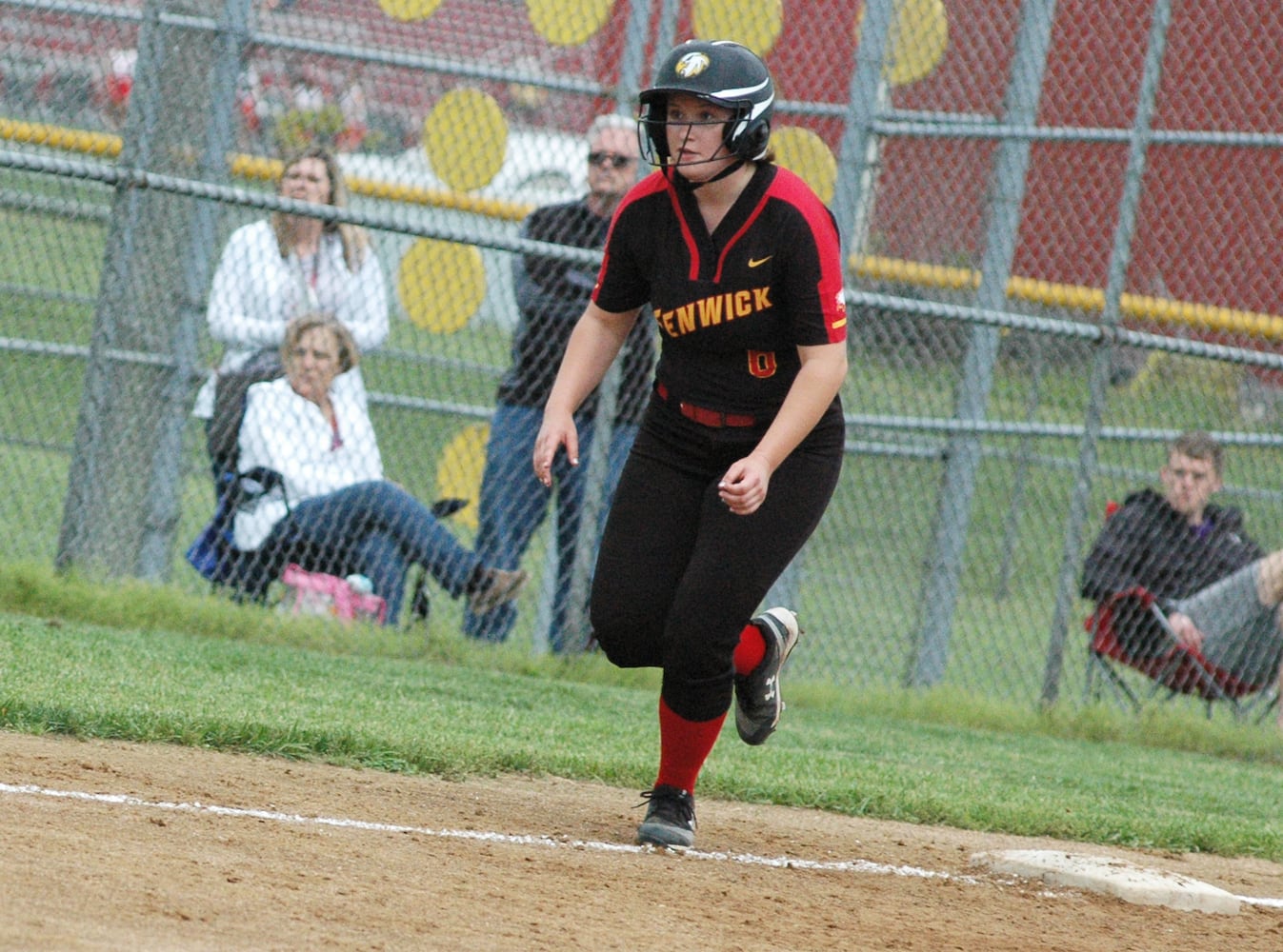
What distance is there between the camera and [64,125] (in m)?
9.25

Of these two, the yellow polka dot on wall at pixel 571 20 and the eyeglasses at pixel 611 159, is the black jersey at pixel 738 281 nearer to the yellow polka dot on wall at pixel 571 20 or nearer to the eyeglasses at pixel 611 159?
the eyeglasses at pixel 611 159

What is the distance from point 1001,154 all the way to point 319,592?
3.62 metres

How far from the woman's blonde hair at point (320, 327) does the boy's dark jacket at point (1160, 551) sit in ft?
11.5

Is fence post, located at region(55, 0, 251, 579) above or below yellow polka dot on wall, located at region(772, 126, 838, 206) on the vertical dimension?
below

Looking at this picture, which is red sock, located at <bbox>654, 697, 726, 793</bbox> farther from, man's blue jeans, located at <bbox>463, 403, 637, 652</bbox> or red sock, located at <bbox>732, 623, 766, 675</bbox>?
man's blue jeans, located at <bbox>463, 403, 637, 652</bbox>

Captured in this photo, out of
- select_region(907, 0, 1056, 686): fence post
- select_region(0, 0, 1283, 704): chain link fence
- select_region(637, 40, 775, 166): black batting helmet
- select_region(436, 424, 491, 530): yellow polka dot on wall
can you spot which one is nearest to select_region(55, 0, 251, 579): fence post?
select_region(0, 0, 1283, 704): chain link fence

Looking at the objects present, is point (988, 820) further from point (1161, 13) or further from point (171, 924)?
point (1161, 13)

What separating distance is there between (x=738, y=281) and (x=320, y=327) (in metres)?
3.49

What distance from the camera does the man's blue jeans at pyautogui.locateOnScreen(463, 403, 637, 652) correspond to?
7.60 m

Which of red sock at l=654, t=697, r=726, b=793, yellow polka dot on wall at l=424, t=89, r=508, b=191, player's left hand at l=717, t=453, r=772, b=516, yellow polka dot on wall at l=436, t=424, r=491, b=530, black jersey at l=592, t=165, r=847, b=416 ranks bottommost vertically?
red sock at l=654, t=697, r=726, b=793

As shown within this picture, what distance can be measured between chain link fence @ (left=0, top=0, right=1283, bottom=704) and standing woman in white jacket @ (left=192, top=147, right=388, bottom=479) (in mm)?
211

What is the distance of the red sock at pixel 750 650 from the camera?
4691 millimetres

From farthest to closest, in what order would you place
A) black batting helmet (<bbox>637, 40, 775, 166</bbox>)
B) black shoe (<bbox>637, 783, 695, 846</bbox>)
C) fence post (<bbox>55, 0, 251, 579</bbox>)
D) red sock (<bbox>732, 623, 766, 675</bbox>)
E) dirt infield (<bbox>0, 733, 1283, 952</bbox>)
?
1. fence post (<bbox>55, 0, 251, 579</bbox>)
2. red sock (<bbox>732, 623, 766, 675</bbox>)
3. black shoe (<bbox>637, 783, 695, 846</bbox>)
4. black batting helmet (<bbox>637, 40, 775, 166</bbox>)
5. dirt infield (<bbox>0, 733, 1283, 952</bbox>)

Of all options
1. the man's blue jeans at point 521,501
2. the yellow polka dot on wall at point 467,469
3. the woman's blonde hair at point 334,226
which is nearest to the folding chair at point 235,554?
the man's blue jeans at point 521,501
